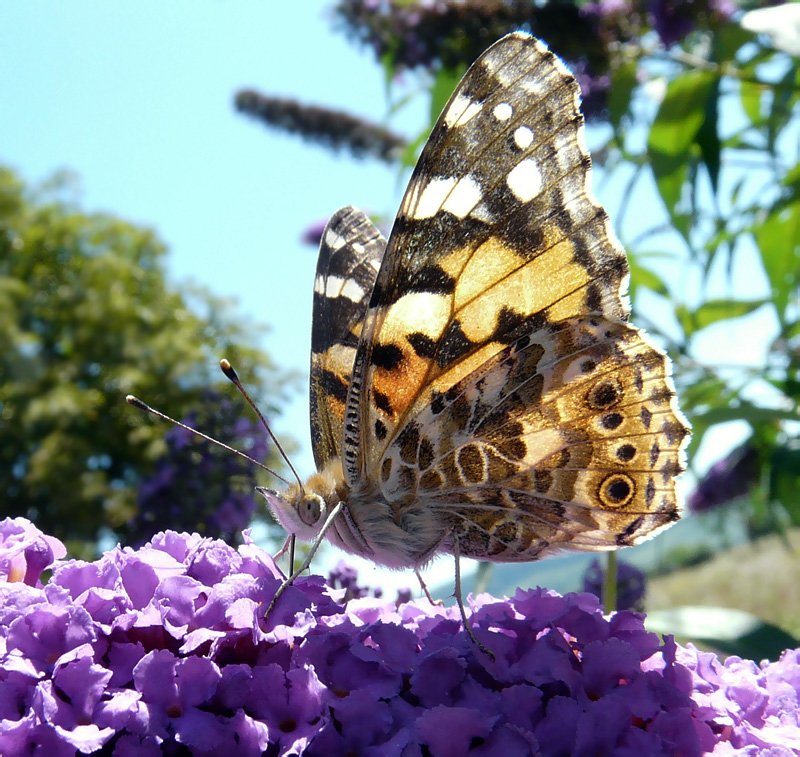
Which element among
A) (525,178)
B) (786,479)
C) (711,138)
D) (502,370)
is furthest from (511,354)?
(786,479)

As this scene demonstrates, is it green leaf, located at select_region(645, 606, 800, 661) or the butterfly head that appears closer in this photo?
the butterfly head

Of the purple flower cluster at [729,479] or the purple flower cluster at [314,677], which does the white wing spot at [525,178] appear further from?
the purple flower cluster at [729,479]

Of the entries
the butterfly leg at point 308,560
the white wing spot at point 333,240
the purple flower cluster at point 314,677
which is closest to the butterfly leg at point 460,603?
the purple flower cluster at point 314,677

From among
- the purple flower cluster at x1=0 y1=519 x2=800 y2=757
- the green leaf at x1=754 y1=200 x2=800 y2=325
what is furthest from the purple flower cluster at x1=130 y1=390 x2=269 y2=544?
the green leaf at x1=754 y1=200 x2=800 y2=325

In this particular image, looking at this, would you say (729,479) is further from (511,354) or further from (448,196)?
(448,196)

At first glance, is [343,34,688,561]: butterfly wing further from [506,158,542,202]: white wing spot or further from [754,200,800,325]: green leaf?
[754,200,800,325]: green leaf

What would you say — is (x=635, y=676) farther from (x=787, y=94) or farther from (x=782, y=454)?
(x=787, y=94)

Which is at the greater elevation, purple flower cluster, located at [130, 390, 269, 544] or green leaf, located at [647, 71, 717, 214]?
green leaf, located at [647, 71, 717, 214]
